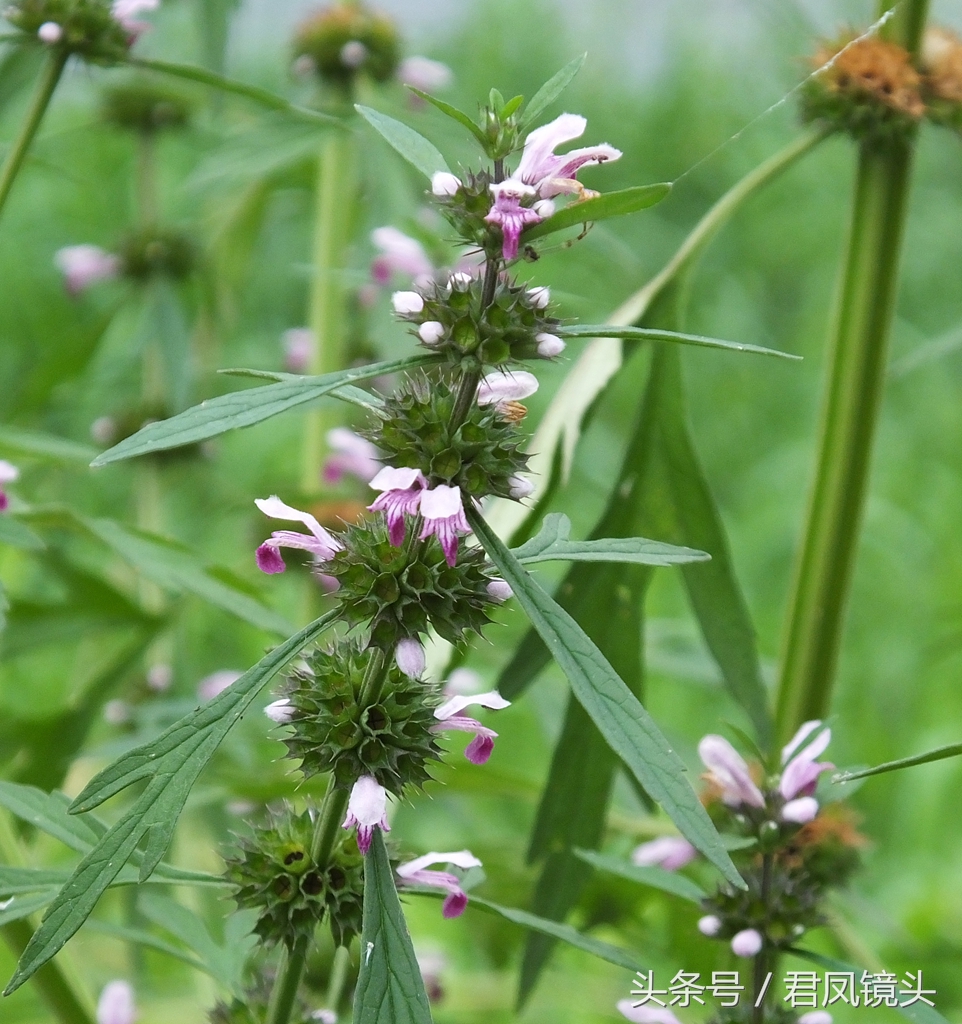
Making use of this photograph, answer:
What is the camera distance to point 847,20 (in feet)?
3.49

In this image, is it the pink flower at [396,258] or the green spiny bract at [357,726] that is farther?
the pink flower at [396,258]

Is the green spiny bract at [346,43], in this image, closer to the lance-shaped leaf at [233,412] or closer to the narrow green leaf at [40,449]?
the narrow green leaf at [40,449]

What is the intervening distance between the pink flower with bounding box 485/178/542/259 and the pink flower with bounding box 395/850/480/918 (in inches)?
10.0

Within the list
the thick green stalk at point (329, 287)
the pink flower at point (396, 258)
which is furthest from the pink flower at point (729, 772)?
the thick green stalk at point (329, 287)

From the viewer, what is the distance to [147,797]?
490 mm

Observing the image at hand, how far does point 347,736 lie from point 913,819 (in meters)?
1.55

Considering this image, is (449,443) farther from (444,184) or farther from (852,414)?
(852,414)

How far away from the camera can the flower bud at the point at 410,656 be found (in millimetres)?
521

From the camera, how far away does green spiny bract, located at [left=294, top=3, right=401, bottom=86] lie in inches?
55.9

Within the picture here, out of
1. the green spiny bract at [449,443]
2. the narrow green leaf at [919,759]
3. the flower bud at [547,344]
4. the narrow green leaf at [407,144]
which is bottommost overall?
the narrow green leaf at [919,759]

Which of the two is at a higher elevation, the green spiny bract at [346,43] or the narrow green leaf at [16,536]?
the green spiny bract at [346,43]

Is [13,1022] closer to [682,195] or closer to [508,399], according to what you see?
[508,399]

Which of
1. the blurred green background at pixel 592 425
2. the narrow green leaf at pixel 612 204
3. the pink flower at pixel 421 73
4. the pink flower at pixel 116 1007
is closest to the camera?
the narrow green leaf at pixel 612 204

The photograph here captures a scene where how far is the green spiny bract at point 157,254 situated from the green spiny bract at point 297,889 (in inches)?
37.8
